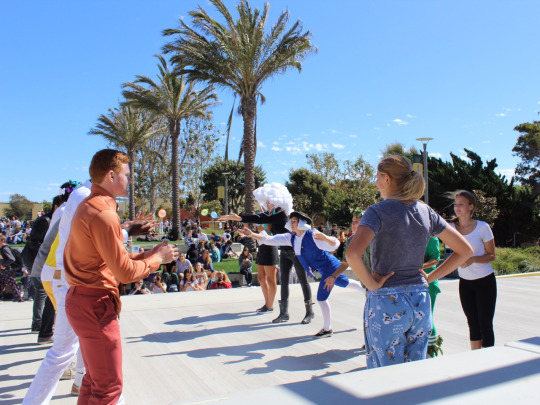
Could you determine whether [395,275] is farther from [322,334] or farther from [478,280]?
[322,334]

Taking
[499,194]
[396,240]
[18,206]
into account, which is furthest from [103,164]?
[18,206]

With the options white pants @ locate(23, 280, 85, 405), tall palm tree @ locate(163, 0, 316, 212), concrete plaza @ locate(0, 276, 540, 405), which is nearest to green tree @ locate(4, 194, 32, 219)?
tall palm tree @ locate(163, 0, 316, 212)

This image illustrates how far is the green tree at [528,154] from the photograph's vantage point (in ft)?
95.9

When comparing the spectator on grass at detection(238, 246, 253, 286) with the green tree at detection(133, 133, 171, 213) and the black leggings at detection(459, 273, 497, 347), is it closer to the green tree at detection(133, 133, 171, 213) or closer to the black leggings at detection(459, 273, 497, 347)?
the black leggings at detection(459, 273, 497, 347)

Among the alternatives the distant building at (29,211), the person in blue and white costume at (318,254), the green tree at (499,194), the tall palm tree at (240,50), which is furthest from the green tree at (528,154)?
the distant building at (29,211)

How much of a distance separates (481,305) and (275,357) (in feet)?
6.85

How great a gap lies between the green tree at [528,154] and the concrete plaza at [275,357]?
23963 mm

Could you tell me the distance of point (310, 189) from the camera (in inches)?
1714

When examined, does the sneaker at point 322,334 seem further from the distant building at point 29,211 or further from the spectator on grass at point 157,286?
the distant building at point 29,211

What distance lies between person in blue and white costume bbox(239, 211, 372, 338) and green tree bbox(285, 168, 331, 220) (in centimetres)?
3680

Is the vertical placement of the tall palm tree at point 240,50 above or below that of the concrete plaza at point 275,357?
above

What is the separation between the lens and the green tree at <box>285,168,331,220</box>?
4331cm

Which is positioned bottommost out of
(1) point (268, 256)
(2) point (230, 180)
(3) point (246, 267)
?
(3) point (246, 267)

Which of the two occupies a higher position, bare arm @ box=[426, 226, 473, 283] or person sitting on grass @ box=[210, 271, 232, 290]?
bare arm @ box=[426, 226, 473, 283]
